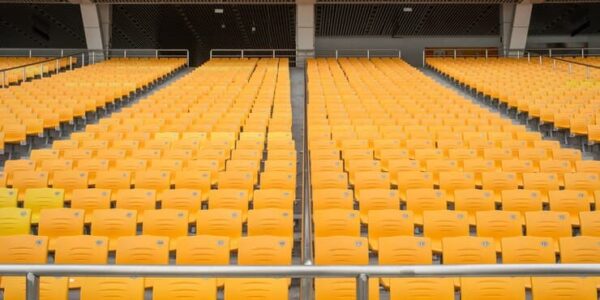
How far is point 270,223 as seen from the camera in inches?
202

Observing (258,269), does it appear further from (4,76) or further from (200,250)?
(4,76)

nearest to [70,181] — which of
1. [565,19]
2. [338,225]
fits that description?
[338,225]

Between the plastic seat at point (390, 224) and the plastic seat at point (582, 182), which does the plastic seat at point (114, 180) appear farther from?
the plastic seat at point (582, 182)

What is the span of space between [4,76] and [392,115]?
499 inches

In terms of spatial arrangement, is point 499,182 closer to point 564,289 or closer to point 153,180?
point 564,289

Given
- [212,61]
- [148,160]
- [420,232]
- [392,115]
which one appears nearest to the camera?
[420,232]

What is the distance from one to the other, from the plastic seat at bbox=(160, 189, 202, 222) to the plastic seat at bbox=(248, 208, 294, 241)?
1033 millimetres

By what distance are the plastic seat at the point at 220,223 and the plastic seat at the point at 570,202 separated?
12.5ft

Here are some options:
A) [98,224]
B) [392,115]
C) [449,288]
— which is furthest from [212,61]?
[449,288]

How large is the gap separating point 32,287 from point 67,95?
11.2 m

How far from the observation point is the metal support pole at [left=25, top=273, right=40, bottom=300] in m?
2.63

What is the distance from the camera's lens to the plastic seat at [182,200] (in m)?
5.83

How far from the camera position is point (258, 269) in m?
2.58

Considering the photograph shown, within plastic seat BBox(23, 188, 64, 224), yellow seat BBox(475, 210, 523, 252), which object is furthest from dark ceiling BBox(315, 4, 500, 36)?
yellow seat BBox(475, 210, 523, 252)
